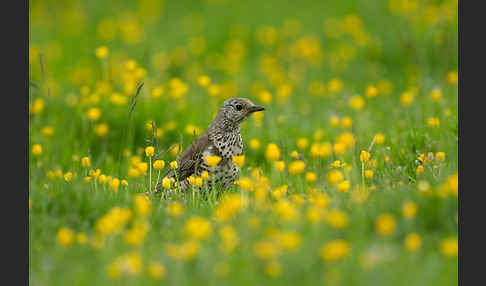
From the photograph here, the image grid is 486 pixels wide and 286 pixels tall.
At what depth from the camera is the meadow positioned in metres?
3.68

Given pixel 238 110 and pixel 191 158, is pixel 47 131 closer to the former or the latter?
pixel 191 158

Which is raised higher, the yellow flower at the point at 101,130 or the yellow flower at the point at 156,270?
the yellow flower at the point at 101,130

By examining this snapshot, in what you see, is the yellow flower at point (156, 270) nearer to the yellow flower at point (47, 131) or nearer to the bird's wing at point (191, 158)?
the bird's wing at point (191, 158)

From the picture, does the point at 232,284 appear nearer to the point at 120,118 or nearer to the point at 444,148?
the point at 444,148

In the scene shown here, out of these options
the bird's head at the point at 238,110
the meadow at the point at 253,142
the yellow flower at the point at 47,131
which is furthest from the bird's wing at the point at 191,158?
the yellow flower at the point at 47,131

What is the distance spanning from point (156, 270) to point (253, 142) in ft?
8.74

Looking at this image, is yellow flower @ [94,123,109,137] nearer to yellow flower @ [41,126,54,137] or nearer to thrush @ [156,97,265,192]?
yellow flower @ [41,126,54,137]

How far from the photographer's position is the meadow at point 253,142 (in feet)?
12.1

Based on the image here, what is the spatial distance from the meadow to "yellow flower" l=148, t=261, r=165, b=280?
0.05 feet

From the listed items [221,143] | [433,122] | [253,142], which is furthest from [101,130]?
[433,122]

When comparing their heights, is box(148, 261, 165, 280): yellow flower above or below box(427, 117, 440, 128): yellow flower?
below

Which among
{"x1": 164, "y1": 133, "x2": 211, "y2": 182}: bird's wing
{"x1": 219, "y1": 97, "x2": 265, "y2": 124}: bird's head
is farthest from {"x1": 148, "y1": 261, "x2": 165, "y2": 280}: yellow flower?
{"x1": 219, "y1": 97, "x2": 265, "y2": 124}: bird's head

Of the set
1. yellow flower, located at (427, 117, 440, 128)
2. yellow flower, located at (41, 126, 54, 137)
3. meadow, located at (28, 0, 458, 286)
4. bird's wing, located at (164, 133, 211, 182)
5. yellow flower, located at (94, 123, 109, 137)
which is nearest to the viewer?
meadow, located at (28, 0, 458, 286)

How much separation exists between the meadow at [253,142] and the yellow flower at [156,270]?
1 cm
